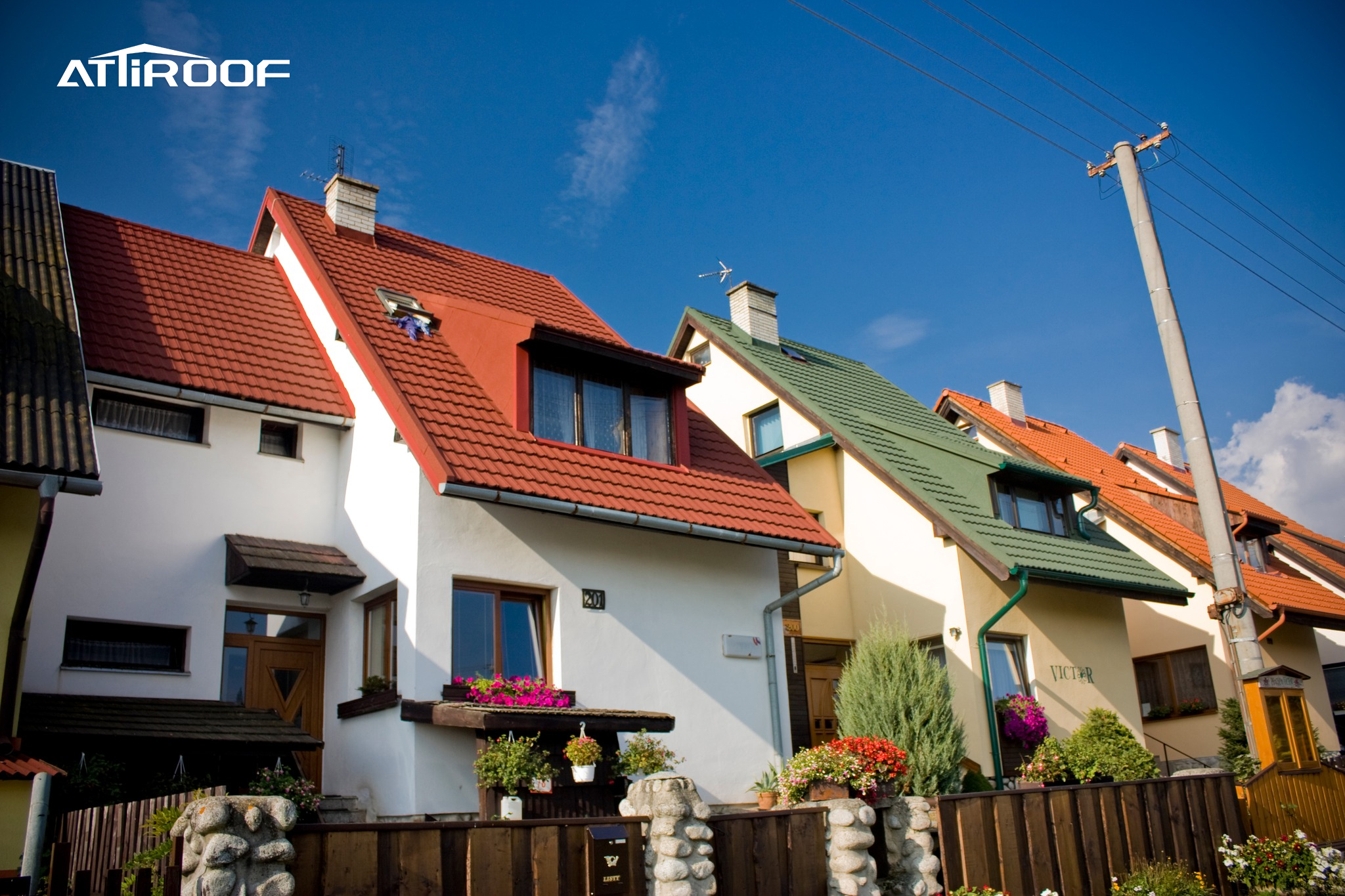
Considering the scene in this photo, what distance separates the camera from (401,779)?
11109 mm

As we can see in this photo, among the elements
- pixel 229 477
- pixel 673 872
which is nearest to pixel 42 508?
pixel 229 477

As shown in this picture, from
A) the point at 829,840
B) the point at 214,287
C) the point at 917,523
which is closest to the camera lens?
the point at 829,840

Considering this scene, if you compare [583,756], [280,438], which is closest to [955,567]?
[583,756]

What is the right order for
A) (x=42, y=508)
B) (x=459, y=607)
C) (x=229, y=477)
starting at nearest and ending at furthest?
1. (x=42, y=508)
2. (x=459, y=607)
3. (x=229, y=477)

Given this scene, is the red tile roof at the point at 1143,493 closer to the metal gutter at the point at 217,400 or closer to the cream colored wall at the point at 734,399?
the cream colored wall at the point at 734,399

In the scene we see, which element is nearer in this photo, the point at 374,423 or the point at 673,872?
the point at 673,872

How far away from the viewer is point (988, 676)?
51.9ft

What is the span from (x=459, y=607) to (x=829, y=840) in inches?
181

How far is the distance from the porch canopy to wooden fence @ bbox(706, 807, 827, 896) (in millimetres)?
2190

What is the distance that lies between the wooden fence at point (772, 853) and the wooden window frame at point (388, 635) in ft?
14.1

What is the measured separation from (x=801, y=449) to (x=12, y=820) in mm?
12729

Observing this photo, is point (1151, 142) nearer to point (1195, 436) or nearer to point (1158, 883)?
point (1195, 436)

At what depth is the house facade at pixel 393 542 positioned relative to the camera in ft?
38.0

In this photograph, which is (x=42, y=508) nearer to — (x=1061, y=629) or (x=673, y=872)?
(x=673, y=872)
